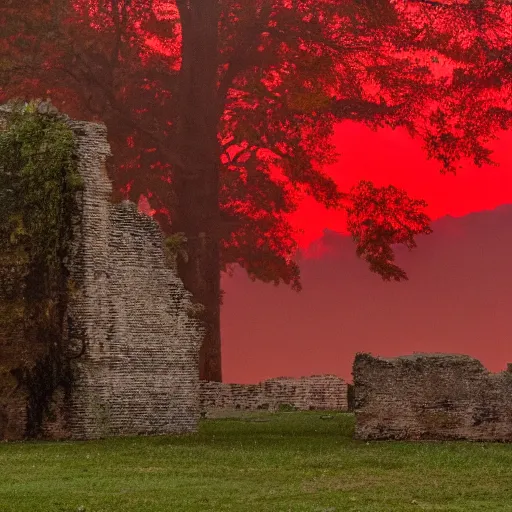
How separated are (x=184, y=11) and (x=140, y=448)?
866 inches

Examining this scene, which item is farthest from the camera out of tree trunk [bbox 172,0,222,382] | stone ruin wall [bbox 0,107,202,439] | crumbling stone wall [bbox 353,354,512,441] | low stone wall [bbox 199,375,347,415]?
tree trunk [bbox 172,0,222,382]

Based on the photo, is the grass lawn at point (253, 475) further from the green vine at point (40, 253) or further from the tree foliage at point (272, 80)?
A: the tree foliage at point (272, 80)

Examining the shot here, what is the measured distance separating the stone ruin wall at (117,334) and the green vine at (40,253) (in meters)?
0.24

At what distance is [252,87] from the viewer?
137 ft

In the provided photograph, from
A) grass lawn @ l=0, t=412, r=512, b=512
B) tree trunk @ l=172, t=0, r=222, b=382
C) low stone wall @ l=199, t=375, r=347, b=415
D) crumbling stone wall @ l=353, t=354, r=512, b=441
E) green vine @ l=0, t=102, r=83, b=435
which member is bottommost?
grass lawn @ l=0, t=412, r=512, b=512

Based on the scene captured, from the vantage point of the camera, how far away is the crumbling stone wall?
24.8 m

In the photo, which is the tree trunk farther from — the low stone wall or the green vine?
the green vine

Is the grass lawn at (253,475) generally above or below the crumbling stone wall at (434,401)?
below

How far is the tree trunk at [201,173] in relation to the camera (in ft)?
131

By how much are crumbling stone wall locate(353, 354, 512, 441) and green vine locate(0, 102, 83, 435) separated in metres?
6.12

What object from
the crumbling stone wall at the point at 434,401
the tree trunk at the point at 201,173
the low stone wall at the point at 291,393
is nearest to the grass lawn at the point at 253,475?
the crumbling stone wall at the point at 434,401

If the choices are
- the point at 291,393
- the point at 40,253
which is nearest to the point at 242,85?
the point at 291,393

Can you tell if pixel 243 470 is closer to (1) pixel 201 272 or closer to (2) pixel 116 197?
(1) pixel 201 272

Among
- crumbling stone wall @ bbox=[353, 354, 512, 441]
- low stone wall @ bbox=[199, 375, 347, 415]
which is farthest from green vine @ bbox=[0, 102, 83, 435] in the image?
low stone wall @ bbox=[199, 375, 347, 415]
